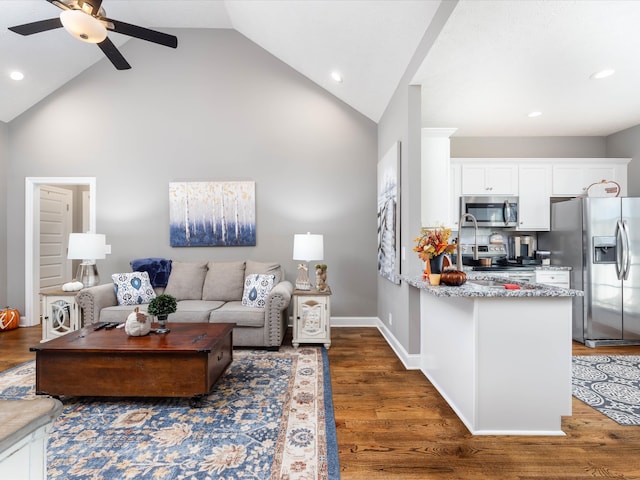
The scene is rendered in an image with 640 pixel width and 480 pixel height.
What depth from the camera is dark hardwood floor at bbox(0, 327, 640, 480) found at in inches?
66.6

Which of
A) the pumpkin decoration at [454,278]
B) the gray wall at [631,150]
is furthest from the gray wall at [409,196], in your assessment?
the gray wall at [631,150]

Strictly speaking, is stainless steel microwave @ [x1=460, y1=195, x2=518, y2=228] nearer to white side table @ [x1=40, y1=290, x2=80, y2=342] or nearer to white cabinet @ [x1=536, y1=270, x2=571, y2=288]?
white cabinet @ [x1=536, y1=270, x2=571, y2=288]

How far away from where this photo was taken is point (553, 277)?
3.98 meters

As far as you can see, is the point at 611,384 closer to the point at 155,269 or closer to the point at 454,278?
the point at 454,278

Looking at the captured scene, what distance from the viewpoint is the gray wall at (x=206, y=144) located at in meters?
4.52

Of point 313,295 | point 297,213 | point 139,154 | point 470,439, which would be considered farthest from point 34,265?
point 470,439

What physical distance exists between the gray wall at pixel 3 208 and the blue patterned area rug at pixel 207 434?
2343 mm

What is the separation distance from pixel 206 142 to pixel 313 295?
257 cm

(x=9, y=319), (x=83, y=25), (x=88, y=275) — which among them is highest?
(x=83, y=25)

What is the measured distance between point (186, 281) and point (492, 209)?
395 cm

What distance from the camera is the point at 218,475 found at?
1.65m

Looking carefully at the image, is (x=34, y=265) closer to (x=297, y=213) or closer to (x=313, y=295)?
(x=297, y=213)

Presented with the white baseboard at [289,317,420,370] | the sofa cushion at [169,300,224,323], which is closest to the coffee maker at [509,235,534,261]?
the white baseboard at [289,317,420,370]

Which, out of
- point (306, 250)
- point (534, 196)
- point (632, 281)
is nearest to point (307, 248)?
point (306, 250)
